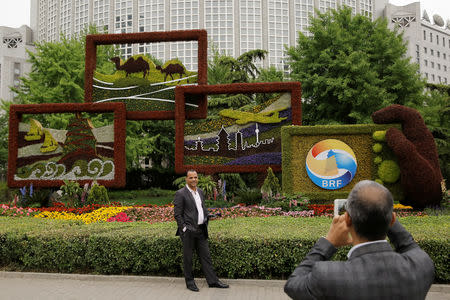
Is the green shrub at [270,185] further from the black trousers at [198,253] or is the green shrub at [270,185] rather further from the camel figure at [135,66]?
the black trousers at [198,253]

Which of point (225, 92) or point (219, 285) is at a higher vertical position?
point (225, 92)

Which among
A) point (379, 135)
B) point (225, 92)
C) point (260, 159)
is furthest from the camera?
point (225, 92)

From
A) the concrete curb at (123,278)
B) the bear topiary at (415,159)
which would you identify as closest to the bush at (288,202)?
the bear topiary at (415,159)

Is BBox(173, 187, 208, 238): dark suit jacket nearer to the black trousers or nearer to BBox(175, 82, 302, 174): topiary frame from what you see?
the black trousers

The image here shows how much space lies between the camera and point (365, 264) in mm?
1751

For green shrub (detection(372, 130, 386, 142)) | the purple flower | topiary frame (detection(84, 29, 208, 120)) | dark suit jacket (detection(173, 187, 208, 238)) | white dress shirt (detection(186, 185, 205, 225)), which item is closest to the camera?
dark suit jacket (detection(173, 187, 208, 238))

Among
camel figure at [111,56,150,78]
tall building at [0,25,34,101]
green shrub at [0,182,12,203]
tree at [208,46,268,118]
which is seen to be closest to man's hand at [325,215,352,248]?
camel figure at [111,56,150,78]

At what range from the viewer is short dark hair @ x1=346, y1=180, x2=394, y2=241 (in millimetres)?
1795

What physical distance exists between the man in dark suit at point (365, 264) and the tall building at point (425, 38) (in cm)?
7542

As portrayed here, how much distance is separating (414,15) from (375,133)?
235 ft

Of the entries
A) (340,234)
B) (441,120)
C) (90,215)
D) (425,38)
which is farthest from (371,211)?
(425,38)

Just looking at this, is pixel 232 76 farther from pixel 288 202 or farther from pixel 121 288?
pixel 121 288

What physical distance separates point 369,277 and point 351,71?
20.8 m

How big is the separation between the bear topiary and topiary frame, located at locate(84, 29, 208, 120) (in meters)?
7.53
